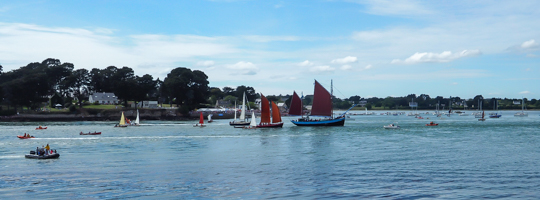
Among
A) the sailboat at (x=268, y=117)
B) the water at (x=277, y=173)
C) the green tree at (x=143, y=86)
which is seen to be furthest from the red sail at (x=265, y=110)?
the green tree at (x=143, y=86)

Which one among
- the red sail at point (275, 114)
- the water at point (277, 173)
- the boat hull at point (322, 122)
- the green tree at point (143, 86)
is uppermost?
the green tree at point (143, 86)

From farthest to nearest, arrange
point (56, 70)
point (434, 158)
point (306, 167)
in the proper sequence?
1. point (56, 70)
2. point (434, 158)
3. point (306, 167)

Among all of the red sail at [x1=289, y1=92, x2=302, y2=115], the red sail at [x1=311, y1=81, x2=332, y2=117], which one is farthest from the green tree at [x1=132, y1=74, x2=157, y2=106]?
the red sail at [x1=311, y1=81, x2=332, y2=117]

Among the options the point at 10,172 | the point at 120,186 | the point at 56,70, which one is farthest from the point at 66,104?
the point at 120,186

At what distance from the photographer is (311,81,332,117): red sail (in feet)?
358

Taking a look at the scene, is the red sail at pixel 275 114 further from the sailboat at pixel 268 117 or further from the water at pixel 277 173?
the water at pixel 277 173

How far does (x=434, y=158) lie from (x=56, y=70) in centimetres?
17066

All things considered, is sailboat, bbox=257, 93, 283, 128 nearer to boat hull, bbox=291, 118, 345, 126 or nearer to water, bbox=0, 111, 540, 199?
boat hull, bbox=291, 118, 345, 126

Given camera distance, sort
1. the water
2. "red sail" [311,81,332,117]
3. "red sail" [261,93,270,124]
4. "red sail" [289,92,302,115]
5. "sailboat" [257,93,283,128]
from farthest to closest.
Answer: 1. "red sail" [289,92,302,115]
2. "red sail" [311,81,332,117]
3. "sailboat" [257,93,283,128]
4. "red sail" [261,93,270,124]
5. the water

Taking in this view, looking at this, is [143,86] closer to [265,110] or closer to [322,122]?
[265,110]

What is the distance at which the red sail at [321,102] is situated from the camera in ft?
358

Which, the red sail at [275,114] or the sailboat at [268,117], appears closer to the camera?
the sailboat at [268,117]

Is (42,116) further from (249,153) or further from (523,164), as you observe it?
(523,164)

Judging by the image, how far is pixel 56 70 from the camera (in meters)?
185
